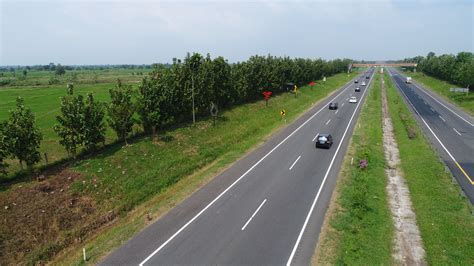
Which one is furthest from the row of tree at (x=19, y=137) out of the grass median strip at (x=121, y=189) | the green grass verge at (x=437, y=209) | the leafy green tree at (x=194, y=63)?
the green grass verge at (x=437, y=209)

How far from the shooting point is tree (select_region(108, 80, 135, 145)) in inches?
1176

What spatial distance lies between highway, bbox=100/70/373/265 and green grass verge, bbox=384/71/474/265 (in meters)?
5.14

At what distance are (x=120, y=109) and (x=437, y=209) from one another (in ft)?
84.1

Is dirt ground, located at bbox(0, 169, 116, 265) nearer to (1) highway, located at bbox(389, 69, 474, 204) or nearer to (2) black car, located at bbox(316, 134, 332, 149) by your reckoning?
(2) black car, located at bbox(316, 134, 332, 149)

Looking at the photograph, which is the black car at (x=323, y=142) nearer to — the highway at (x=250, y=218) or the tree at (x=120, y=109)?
the highway at (x=250, y=218)

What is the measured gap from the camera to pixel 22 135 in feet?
74.2

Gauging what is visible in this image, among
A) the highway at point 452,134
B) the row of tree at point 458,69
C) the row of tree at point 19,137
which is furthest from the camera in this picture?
the row of tree at point 458,69

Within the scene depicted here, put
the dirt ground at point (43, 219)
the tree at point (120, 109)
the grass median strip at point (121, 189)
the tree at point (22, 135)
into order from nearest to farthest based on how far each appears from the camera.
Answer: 1. the dirt ground at point (43, 219)
2. the grass median strip at point (121, 189)
3. the tree at point (22, 135)
4. the tree at point (120, 109)

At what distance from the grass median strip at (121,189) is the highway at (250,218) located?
1.42 meters

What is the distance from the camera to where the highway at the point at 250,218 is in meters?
14.8

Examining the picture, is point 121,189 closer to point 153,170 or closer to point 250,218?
point 153,170

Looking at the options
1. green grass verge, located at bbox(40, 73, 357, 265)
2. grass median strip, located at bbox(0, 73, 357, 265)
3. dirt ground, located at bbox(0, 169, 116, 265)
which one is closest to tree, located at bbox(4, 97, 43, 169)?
dirt ground, located at bbox(0, 169, 116, 265)

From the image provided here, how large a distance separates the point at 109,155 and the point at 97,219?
9.68 metres

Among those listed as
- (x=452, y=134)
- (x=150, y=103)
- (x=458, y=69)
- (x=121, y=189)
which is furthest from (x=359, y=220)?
(x=458, y=69)
